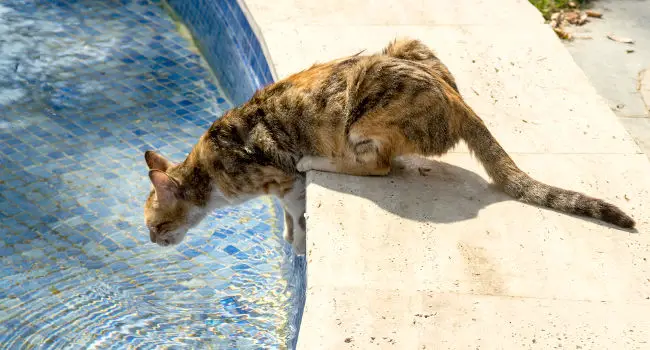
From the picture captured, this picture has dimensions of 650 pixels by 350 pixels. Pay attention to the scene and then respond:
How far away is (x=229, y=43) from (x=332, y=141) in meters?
3.16

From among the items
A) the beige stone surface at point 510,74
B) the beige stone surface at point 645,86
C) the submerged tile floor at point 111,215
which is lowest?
the submerged tile floor at point 111,215

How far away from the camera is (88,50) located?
8.03 m

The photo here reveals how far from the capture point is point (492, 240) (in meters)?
4.31

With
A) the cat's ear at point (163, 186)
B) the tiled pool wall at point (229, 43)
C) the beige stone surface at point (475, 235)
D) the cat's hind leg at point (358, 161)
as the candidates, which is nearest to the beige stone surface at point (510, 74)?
the beige stone surface at point (475, 235)

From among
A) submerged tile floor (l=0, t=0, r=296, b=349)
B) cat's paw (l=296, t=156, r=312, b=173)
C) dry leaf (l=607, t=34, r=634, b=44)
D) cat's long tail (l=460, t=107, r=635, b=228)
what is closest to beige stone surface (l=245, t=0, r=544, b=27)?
dry leaf (l=607, t=34, r=634, b=44)

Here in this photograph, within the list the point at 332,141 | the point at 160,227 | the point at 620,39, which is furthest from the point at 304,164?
the point at 620,39

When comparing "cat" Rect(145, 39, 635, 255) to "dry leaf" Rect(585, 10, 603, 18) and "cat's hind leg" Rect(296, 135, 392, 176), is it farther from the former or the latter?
"dry leaf" Rect(585, 10, 603, 18)

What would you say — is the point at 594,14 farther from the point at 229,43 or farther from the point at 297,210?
the point at 297,210

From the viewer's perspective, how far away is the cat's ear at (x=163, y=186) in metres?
4.68

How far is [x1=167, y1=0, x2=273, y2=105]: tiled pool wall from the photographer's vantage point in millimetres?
6812

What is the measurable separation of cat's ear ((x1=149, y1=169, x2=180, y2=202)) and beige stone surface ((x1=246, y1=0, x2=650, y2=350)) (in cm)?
79

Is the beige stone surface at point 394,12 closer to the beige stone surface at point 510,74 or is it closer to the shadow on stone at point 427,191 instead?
the beige stone surface at point 510,74

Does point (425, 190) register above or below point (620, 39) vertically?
above

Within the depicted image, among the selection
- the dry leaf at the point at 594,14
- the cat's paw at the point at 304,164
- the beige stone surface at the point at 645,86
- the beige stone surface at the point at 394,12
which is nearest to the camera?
the cat's paw at the point at 304,164
